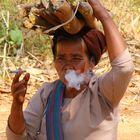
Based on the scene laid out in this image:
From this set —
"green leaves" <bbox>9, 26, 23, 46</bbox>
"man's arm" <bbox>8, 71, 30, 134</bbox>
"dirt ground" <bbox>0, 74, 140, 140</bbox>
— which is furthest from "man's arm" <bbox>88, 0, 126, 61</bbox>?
"green leaves" <bbox>9, 26, 23, 46</bbox>

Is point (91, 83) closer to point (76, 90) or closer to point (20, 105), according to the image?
point (76, 90)

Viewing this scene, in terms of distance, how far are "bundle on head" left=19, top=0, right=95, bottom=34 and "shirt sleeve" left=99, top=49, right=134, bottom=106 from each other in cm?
26

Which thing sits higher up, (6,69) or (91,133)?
(91,133)

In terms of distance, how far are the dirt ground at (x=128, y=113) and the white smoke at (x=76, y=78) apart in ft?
8.44

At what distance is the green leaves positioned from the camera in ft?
22.3

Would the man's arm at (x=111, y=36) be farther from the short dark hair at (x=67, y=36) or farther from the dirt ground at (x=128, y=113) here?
the dirt ground at (x=128, y=113)

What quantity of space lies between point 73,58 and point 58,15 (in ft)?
0.77

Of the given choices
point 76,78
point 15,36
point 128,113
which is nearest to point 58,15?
point 76,78

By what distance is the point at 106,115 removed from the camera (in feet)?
7.66

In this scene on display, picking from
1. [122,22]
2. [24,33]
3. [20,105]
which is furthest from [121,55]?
[122,22]

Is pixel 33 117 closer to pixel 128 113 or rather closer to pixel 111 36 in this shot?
pixel 111 36

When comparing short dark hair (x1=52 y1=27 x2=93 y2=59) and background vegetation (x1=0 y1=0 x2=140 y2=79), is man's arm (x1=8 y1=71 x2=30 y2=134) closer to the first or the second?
short dark hair (x1=52 y1=27 x2=93 y2=59)

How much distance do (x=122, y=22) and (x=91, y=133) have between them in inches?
228

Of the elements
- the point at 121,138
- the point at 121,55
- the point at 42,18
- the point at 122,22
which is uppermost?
the point at 42,18
